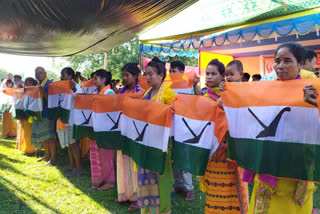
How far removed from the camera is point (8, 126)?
8.46 metres

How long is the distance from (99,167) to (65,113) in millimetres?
1215

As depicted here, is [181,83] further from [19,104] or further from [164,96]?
[19,104]

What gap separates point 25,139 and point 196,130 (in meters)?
5.36

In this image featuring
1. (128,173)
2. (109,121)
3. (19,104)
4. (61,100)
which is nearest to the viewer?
(128,173)

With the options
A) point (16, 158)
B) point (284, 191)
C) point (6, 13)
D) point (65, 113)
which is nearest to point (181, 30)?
point (65, 113)

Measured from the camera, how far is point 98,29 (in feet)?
16.3

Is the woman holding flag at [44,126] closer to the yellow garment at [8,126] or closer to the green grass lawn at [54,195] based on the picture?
the green grass lawn at [54,195]

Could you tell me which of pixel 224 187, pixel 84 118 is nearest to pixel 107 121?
pixel 84 118

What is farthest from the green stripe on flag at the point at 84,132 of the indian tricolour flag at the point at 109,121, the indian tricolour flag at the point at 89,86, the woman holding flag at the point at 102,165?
the indian tricolour flag at the point at 89,86

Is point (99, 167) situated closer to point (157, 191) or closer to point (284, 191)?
Result: point (157, 191)

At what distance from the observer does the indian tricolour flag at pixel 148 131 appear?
2.43m

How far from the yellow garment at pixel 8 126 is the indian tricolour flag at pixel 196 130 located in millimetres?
7707

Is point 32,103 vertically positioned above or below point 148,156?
above

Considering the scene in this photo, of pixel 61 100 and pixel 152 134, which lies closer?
pixel 152 134
